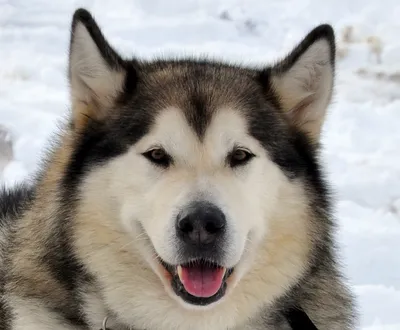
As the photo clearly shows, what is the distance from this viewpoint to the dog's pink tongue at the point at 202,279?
2.74m

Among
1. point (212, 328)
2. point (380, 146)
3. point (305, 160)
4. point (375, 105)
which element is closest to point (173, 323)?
point (212, 328)

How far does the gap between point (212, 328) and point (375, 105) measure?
346cm

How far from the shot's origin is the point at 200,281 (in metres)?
2.76

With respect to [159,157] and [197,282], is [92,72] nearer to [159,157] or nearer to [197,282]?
[159,157]

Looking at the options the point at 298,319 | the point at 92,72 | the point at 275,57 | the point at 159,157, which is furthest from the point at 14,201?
the point at 275,57

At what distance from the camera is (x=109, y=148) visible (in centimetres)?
291

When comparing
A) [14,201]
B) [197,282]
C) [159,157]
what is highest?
[159,157]

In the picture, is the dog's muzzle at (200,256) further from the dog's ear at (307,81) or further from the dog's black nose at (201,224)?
the dog's ear at (307,81)

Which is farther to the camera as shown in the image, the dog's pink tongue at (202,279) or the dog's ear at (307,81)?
the dog's ear at (307,81)

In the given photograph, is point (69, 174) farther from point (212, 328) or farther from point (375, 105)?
point (375, 105)

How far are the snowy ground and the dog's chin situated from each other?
1.62m

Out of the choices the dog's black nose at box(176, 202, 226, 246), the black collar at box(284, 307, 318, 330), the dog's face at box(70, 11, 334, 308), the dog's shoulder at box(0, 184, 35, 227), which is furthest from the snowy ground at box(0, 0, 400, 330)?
the dog's black nose at box(176, 202, 226, 246)

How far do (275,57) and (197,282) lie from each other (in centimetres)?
388

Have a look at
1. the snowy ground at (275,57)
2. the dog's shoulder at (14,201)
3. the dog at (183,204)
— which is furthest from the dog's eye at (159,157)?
the snowy ground at (275,57)
